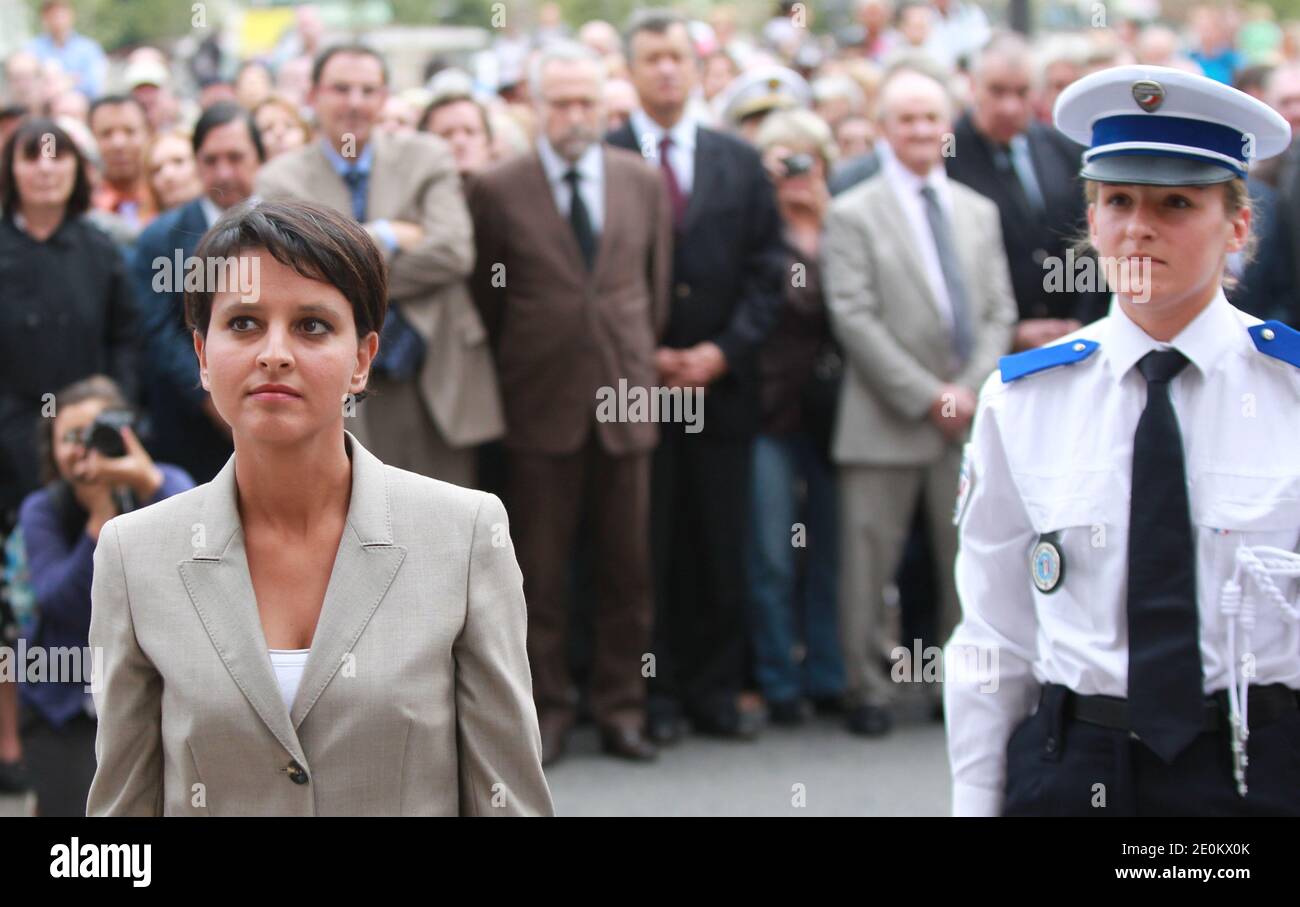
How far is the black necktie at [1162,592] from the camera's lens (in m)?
2.85

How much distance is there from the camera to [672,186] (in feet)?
22.4

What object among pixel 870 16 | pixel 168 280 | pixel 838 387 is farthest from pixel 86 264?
pixel 870 16

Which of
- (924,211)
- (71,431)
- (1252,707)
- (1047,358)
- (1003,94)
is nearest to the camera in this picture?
(1252,707)

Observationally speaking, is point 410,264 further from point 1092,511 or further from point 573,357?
point 1092,511

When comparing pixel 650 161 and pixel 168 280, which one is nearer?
pixel 168 280

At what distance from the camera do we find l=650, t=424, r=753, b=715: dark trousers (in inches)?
265

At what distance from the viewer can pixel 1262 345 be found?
301 centimetres

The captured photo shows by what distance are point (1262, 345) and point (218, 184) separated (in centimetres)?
447

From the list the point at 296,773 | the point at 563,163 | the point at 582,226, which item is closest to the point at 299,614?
the point at 296,773

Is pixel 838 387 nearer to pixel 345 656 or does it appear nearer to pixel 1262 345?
pixel 1262 345

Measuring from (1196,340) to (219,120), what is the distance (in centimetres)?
446

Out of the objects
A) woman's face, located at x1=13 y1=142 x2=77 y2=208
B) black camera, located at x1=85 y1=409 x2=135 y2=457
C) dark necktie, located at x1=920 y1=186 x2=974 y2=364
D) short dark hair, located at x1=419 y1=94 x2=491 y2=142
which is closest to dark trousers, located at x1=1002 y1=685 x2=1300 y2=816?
black camera, located at x1=85 y1=409 x2=135 y2=457
